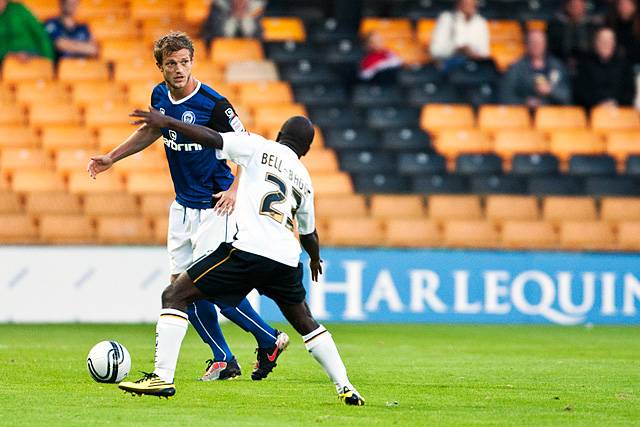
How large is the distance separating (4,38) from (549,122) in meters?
7.57

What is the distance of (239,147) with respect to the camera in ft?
26.5

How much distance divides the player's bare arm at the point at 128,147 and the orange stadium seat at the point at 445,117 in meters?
10.3

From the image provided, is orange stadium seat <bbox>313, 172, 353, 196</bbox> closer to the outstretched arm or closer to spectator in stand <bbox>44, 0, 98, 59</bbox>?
spectator in stand <bbox>44, 0, 98, 59</bbox>

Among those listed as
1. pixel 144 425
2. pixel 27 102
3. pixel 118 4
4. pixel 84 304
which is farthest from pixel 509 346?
pixel 118 4

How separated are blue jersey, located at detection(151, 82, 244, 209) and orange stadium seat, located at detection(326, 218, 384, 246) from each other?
7.13m

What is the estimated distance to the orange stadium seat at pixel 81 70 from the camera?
1936 centimetres

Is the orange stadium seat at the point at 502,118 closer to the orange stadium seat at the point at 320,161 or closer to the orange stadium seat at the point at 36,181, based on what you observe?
the orange stadium seat at the point at 320,161

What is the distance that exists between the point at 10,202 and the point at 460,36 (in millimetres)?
6870

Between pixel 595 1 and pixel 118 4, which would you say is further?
pixel 595 1

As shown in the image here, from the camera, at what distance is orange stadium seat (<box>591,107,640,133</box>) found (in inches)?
774

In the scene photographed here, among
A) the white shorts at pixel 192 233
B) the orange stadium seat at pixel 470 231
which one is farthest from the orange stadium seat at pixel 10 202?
the white shorts at pixel 192 233

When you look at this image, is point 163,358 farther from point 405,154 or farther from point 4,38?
point 4,38

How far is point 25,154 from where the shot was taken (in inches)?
708

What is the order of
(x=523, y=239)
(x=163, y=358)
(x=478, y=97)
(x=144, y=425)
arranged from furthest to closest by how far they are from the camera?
(x=478, y=97) < (x=523, y=239) < (x=163, y=358) < (x=144, y=425)
